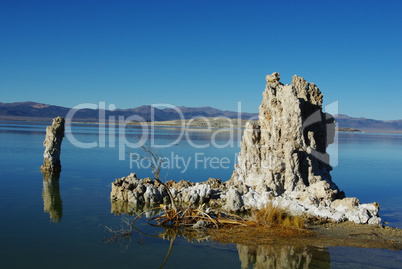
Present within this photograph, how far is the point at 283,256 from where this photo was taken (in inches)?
318

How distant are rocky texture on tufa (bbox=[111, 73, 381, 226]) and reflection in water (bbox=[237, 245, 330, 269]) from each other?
270cm

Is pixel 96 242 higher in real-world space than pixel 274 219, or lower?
lower

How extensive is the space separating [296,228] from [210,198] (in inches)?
172

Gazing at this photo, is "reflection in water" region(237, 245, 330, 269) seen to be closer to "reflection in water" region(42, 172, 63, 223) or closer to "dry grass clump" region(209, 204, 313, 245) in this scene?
"dry grass clump" region(209, 204, 313, 245)

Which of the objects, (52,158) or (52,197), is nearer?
(52,197)

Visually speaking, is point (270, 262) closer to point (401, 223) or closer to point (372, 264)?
point (372, 264)

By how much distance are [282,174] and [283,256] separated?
5150mm

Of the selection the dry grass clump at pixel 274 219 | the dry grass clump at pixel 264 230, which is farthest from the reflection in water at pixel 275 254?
the dry grass clump at pixel 274 219

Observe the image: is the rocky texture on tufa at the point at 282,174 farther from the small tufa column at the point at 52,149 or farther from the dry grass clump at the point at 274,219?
the small tufa column at the point at 52,149

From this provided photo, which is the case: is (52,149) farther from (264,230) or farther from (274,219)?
(264,230)

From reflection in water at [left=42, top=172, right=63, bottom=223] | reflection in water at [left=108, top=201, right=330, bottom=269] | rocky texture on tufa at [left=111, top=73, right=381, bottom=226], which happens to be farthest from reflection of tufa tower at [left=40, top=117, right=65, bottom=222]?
reflection in water at [left=108, top=201, right=330, bottom=269]

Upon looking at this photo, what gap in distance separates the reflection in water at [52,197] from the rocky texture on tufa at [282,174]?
6.54 ft

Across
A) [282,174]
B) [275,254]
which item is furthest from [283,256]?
[282,174]

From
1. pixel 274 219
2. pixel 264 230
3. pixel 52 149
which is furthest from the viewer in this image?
pixel 52 149
